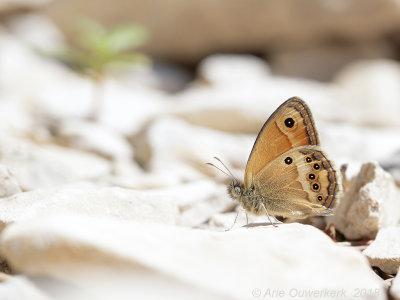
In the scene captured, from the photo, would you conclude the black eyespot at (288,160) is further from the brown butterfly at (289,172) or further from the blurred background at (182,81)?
the blurred background at (182,81)

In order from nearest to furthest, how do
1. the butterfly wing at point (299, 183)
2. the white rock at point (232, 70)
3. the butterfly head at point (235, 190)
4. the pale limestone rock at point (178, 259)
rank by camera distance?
the pale limestone rock at point (178, 259), the butterfly wing at point (299, 183), the butterfly head at point (235, 190), the white rock at point (232, 70)

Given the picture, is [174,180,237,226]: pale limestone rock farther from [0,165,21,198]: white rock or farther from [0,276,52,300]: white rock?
[0,276,52,300]: white rock

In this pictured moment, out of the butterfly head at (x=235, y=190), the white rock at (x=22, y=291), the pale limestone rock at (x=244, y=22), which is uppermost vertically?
the pale limestone rock at (x=244, y=22)

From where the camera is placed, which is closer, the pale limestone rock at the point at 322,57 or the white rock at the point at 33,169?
the white rock at the point at 33,169

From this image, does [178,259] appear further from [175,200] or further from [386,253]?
[386,253]

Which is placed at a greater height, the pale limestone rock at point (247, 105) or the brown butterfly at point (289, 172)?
the pale limestone rock at point (247, 105)

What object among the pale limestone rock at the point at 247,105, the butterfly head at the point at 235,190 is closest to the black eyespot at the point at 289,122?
the butterfly head at the point at 235,190
